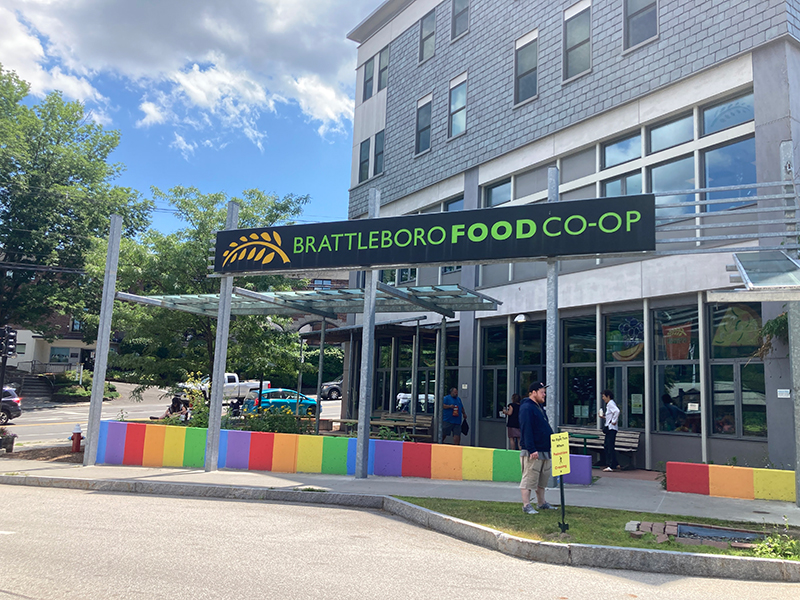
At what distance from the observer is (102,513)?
8836 mm

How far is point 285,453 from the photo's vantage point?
1254 cm

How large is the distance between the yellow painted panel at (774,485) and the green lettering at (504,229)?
17.7 ft

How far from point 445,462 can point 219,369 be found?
16.3 ft

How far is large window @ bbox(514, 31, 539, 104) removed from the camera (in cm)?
1812

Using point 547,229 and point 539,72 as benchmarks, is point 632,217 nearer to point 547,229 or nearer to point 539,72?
point 547,229

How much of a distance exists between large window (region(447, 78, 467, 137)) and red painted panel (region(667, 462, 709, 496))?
13.1m

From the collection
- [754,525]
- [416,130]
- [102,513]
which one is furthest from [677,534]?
[416,130]

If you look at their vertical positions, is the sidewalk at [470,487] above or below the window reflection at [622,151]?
below

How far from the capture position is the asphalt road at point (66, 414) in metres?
23.1

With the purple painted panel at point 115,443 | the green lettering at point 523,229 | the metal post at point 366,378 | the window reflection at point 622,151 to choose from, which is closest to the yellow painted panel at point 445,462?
the metal post at point 366,378

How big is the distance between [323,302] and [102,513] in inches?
314

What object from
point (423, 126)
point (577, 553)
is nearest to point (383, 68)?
point (423, 126)

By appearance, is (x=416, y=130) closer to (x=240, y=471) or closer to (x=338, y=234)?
(x=338, y=234)

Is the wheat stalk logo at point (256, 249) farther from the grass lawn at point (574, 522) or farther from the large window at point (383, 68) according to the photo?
the large window at point (383, 68)
